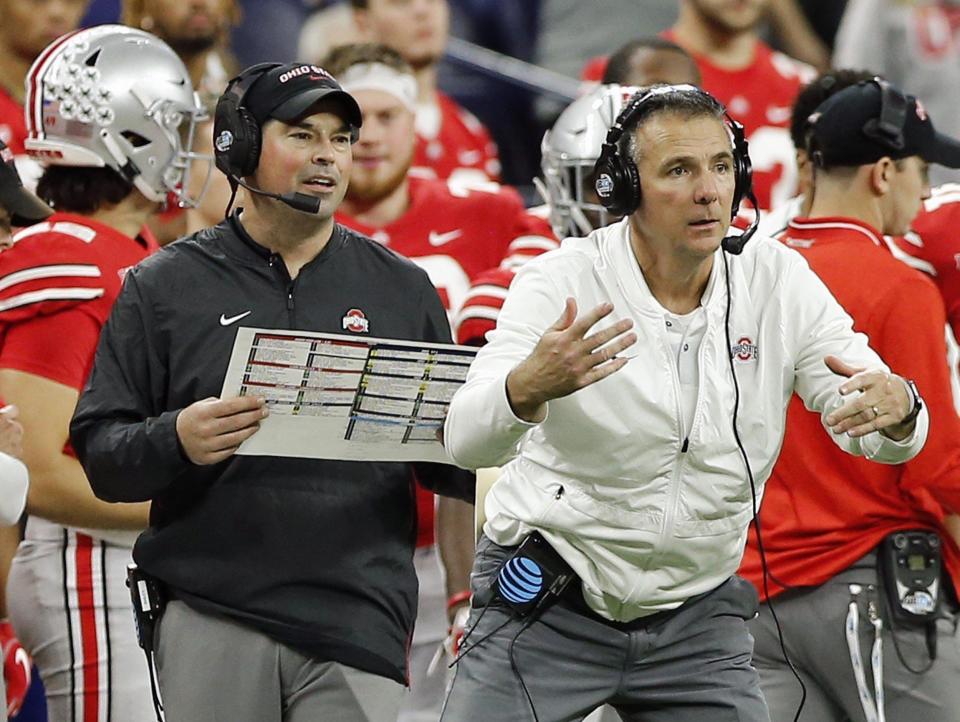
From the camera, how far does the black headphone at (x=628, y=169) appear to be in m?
3.34

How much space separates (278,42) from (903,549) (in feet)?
15.4

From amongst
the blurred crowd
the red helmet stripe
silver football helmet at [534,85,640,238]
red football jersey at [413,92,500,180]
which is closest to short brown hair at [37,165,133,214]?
the blurred crowd

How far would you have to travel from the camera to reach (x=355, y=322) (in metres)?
3.60

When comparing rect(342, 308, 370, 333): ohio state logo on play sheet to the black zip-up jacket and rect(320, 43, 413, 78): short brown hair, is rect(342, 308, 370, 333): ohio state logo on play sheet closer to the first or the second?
the black zip-up jacket

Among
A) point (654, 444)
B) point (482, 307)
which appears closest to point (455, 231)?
point (482, 307)

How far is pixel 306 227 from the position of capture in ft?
11.9

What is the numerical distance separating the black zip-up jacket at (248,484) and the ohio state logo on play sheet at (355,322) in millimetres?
12

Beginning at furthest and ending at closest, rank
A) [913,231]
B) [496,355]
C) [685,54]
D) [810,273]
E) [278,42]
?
[278,42] < [685,54] < [913,231] < [810,273] < [496,355]

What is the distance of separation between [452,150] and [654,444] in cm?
407

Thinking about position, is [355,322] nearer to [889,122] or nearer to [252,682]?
[252,682]

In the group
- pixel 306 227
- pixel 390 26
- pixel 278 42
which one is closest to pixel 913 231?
pixel 306 227

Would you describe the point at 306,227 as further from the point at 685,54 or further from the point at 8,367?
the point at 685,54

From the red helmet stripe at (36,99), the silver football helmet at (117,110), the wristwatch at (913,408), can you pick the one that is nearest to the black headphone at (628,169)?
the wristwatch at (913,408)

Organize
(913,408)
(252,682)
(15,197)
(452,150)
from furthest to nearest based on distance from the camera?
(452,150)
(15,197)
(252,682)
(913,408)
